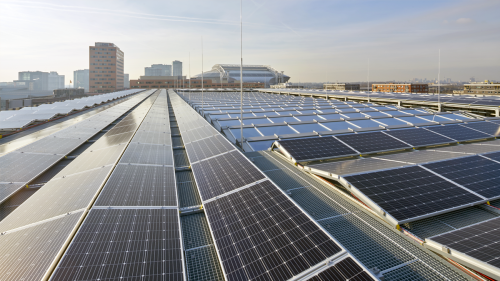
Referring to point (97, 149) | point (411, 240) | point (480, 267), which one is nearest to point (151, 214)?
point (411, 240)

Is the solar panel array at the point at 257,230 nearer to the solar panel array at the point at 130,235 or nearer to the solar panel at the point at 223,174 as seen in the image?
the solar panel at the point at 223,174

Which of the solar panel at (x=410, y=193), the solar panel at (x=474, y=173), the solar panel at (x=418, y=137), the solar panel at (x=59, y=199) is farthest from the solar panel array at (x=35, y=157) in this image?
the solar panel at (x=418, y=137)

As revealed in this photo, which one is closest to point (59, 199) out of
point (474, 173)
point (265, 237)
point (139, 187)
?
point (139, 187)

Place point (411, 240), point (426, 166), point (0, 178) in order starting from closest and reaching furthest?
point (411, 240) → point (426, 166) → point (0, 178)

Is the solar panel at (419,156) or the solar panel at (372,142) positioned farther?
the solar panel at (372,142)

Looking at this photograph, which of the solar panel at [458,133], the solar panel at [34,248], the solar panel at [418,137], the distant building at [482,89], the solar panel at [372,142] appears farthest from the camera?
the distant building at [482,89]

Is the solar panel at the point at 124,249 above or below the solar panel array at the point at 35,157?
below

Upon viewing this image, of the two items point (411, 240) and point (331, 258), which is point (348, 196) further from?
point (331, 258)
